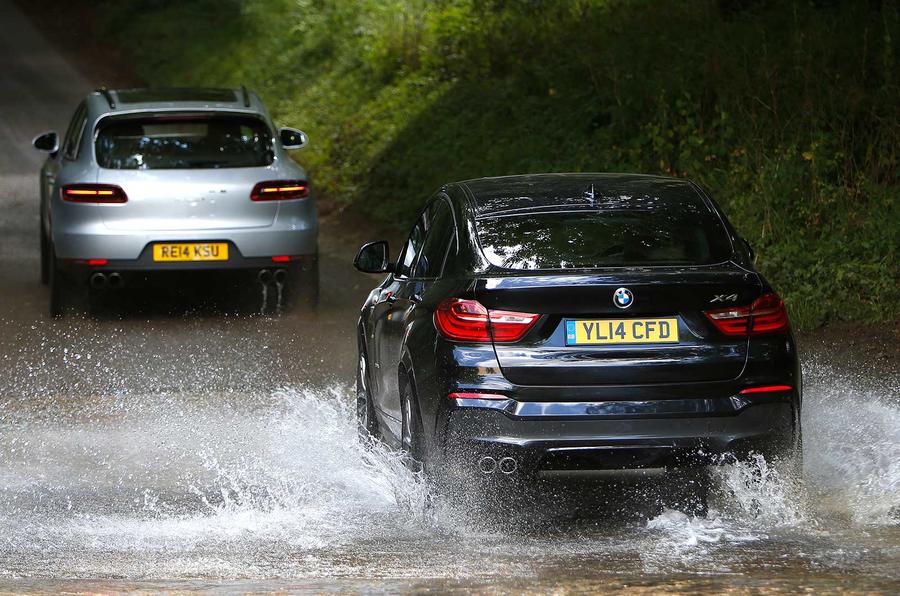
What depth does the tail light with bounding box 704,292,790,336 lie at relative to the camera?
6.29 m

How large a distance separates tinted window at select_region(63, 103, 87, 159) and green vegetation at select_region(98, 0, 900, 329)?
482 centimetres

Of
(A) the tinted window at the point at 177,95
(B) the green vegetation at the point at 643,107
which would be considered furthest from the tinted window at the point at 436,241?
(A) the tinted window at the point at 177,95

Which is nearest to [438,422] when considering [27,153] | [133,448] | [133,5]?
[133,448]

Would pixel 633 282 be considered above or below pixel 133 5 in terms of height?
above

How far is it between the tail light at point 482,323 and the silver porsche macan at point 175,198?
21.1ft

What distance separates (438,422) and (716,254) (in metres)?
1.50

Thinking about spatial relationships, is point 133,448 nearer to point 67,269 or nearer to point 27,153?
point 67,269

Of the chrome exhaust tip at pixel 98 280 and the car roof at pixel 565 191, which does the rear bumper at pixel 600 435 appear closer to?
the car roof at pixel 565 191

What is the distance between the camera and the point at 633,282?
246 inches

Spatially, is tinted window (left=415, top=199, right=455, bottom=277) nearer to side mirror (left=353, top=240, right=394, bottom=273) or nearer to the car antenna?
side mirror (left=353, top=240, right=394, bottom=273)

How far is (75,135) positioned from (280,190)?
2071 mm

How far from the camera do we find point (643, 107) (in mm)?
15633

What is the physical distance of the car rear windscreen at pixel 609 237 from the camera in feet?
21.7

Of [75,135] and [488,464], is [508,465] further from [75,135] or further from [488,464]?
[75,135]
